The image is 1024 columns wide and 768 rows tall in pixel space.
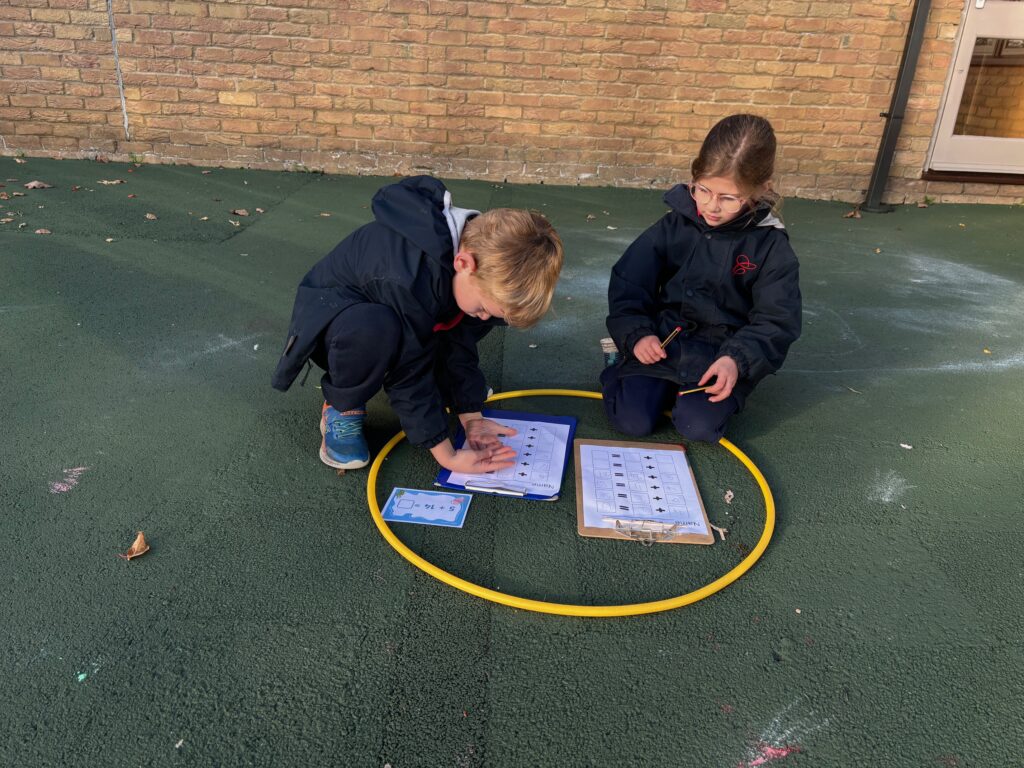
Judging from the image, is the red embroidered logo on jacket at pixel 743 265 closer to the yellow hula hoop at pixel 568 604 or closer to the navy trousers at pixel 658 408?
the navy trousers at pixel 658 408

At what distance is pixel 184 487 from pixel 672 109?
234 inches

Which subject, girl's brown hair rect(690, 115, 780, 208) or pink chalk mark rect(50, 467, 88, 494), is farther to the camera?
girl's brown hair rect(690, 115, 780, 208)

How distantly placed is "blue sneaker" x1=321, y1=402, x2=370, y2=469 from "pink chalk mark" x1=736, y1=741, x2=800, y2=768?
1457 millimetres

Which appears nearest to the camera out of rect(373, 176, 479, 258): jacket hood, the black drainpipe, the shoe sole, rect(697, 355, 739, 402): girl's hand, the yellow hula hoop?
the yellow hula hoop

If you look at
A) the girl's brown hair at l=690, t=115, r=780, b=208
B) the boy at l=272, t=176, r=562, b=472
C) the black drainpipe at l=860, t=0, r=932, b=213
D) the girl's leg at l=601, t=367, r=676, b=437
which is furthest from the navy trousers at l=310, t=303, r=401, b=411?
the black drainpipe at l=860, t=0, r=932, b=213

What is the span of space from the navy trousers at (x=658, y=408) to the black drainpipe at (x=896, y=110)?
514 cm

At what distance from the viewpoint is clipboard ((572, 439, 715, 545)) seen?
2.11 meters

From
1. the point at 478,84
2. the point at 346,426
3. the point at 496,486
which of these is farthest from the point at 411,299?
the point at 478,84

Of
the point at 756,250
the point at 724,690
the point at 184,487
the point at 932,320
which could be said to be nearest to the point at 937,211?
the point at 932,320

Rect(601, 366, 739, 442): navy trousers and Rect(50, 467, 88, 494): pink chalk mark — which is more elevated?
Rect(601, 366, 739, 442): navy trousers

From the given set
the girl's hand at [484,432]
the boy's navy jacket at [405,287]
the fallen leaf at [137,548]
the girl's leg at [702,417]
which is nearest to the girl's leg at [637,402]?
the girl's leg at [702,417]

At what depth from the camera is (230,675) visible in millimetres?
1594

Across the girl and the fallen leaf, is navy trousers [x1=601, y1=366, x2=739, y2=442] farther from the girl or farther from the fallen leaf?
the fallen leaf

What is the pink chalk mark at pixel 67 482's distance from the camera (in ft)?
7.13
